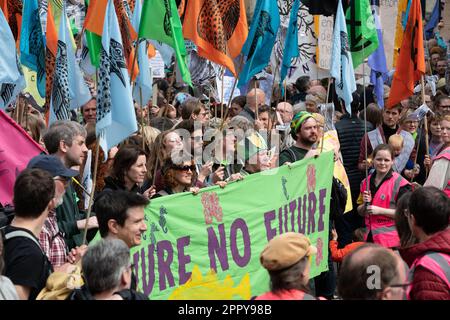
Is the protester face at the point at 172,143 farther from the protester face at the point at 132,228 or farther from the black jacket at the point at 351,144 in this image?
the black jacket at the point at 351,144

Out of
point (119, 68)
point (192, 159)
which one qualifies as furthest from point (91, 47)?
point (192, 159)

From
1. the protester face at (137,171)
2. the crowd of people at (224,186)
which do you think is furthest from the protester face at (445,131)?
the protester face at (137,171)

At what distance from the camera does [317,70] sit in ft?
50.2

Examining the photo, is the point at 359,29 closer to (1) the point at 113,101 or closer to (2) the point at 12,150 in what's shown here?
(1) the point at 113,101

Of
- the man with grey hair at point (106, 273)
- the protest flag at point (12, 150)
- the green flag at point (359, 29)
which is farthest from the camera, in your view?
the green flag at point (359, 29)

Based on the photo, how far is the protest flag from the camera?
298 inches

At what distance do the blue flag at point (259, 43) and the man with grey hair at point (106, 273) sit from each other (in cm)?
558

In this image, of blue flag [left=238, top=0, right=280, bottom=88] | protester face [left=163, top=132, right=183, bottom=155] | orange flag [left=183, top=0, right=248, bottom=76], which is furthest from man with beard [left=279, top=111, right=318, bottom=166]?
protester face [left=163, top=132, right=183, bottom=155]

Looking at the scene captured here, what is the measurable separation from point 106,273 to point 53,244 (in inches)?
66.7

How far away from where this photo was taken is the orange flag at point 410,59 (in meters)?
11.4

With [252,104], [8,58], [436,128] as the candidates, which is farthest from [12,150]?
[436,128]
